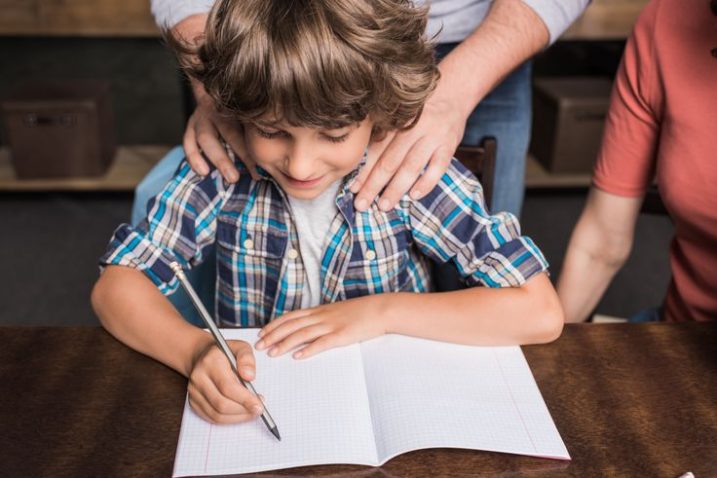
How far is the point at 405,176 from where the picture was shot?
112cm

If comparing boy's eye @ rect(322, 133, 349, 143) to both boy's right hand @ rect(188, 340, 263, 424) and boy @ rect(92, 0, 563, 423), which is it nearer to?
boy @ rect(92, 0, 563, 423)

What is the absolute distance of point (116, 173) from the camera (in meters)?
3.05

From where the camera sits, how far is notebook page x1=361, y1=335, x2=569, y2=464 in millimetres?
760

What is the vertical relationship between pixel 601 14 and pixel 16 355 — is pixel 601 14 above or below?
below

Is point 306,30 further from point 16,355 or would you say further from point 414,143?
point 16,355

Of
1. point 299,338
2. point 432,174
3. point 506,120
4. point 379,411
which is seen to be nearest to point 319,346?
point 299,338

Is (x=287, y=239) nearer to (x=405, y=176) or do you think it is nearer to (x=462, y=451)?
(x=405, y=176)

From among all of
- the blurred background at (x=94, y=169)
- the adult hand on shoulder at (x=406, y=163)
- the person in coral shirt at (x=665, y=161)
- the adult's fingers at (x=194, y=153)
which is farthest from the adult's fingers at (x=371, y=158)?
the blurred background at (x=94, y=169)

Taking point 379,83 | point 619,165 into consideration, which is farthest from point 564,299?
point 379,83

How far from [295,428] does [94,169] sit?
96.3 inches

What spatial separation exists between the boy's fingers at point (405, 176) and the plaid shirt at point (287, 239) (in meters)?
0.03

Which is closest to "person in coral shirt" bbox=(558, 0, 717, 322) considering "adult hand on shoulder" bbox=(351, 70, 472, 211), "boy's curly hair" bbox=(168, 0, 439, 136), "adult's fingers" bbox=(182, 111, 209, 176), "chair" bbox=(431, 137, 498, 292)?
"chair" bbox=(431, 137, 498, 292)

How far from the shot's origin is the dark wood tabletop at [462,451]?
0.74 meters

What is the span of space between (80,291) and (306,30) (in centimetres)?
186
